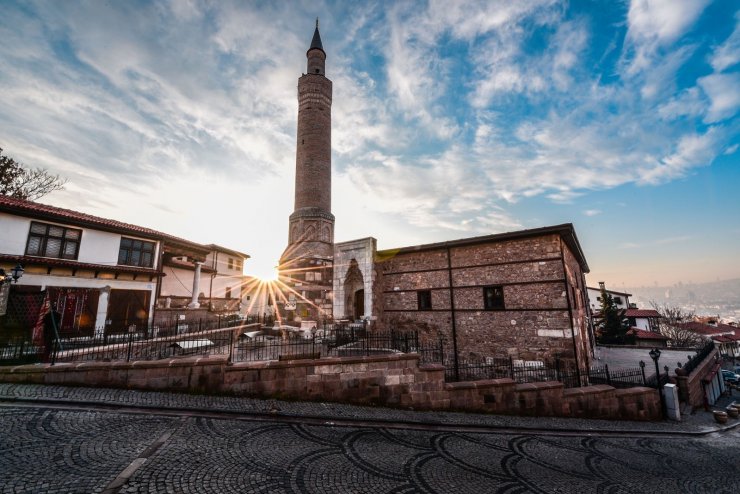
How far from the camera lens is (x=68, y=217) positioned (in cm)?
1463

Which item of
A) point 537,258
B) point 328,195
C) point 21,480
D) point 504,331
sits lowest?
point 21,480

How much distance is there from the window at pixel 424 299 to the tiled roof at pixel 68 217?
16186 mm

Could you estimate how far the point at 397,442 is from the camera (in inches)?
261

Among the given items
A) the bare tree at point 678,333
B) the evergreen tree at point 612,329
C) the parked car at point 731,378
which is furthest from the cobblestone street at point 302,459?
the bare tree at point 678,333

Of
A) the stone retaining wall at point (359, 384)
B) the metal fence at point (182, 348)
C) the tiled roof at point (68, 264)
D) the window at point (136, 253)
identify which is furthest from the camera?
the window at point (136, 253)

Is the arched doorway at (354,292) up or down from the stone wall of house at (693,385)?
up

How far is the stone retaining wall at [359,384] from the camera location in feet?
26.5

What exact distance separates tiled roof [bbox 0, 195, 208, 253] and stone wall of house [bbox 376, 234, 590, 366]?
14162mm

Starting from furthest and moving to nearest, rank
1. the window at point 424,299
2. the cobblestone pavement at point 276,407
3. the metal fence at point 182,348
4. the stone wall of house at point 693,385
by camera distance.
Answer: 1. the window at point 424,299
2. the stone wall of house at point 693,385
3. the metal fence at point 182,348
4. the cobblestone pavement at point 276,407

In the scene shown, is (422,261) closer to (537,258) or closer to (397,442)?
(537,258)

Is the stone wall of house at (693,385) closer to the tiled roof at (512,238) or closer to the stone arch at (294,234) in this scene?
the tiled roof at (512,238)

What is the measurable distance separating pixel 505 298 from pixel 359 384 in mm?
8290

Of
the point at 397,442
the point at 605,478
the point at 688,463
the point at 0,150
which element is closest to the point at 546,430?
the point at 605,478

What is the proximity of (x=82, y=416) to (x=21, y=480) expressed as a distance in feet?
8.03
